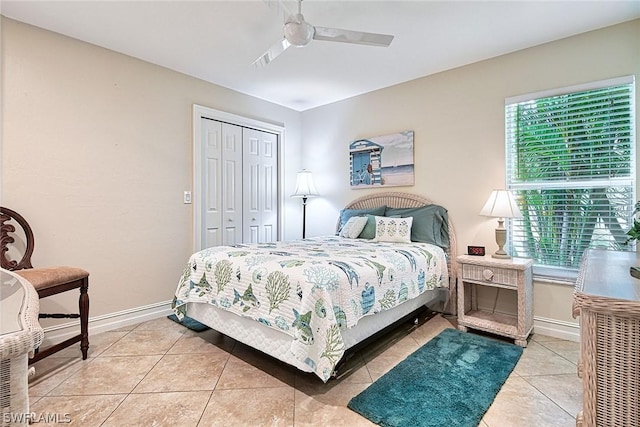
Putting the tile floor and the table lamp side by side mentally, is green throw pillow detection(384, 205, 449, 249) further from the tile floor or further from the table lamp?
the tile floor

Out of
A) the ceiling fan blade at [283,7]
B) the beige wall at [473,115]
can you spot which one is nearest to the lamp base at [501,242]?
the beige wall at [473,115]

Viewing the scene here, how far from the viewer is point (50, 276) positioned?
2051 millimetres

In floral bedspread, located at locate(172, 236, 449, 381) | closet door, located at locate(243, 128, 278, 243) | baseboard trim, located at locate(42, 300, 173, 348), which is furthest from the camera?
closet door, located at locate(243, 128, 278, 243)

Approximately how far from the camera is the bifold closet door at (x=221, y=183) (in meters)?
3.63

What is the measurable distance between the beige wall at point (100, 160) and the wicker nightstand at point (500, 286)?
2851mm

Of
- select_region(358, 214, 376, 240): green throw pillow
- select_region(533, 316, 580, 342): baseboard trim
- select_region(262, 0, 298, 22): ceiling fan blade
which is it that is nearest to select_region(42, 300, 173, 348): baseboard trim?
select_region(358, 214, 376, 240): green throw pillow

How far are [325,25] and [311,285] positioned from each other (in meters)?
2.04

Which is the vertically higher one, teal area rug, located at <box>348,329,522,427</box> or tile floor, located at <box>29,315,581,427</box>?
teal area rug, located at <box>348,329,522,427</box>

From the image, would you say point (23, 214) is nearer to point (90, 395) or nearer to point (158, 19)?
point (90, 395)

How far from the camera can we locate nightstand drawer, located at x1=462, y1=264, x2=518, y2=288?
8.22ft

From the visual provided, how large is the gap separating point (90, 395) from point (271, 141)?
3.37m

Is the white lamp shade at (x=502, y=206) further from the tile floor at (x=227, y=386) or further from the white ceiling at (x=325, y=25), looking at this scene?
the white ceiling at (x=325, y=25)

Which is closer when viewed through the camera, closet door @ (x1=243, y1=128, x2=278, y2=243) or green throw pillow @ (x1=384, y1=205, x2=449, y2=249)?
green throw pillow @ (x1=384, y1=205, x2=449, y2=249)

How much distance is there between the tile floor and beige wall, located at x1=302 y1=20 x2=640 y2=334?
1071 millimetres
